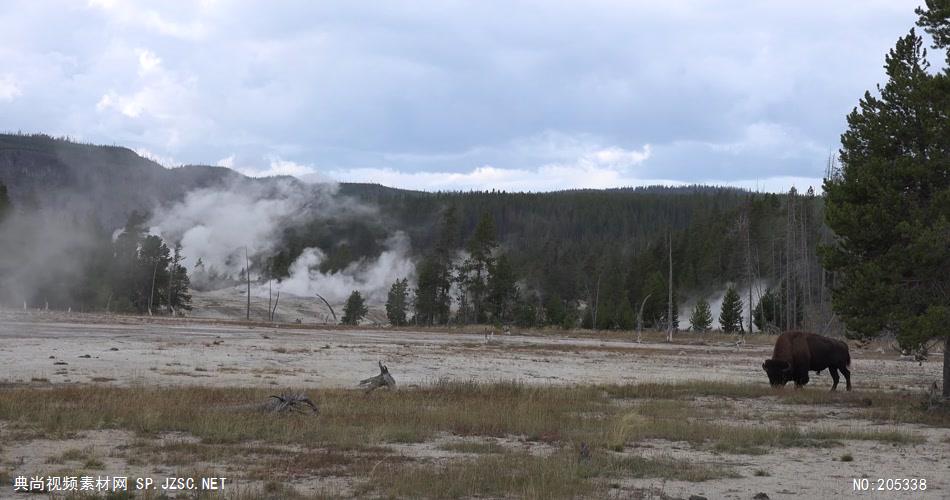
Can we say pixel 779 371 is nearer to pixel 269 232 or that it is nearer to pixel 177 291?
pixel 177 291

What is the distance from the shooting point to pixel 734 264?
108 metres

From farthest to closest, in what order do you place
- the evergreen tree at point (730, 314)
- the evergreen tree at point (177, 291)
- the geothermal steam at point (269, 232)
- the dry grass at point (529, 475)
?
the geothermal steam at point (269, 232) → the evergreen tree at point (177, 291) → the evergreen tree at point (730, 314) → the dry grass at point (529, 475)

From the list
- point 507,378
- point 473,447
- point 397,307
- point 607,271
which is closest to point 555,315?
point 397,307

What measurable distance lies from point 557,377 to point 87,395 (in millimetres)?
15552

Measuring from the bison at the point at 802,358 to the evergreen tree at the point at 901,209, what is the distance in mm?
→ 4115

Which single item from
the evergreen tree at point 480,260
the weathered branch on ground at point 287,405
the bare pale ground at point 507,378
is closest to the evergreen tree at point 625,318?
the evergreen tree at point 480,260

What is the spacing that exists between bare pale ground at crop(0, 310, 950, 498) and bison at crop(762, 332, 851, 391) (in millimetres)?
2436

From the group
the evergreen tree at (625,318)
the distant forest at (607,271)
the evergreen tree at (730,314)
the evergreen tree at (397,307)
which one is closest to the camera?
the evergreen tree at (730,314)

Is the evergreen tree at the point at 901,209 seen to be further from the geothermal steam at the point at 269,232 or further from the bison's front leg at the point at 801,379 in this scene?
the geothermal steam at the point at 269,232

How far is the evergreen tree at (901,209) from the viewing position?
696 inches

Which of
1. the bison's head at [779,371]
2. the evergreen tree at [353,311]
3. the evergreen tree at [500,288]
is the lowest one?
the evergreen tree at [353,311]

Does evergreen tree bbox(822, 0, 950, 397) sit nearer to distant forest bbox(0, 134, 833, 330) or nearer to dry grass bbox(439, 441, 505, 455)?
dry grass bbox(439, 441, 505, 455)

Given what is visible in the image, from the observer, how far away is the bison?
78.7 ft

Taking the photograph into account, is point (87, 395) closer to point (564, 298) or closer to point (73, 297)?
point (73, 297)
